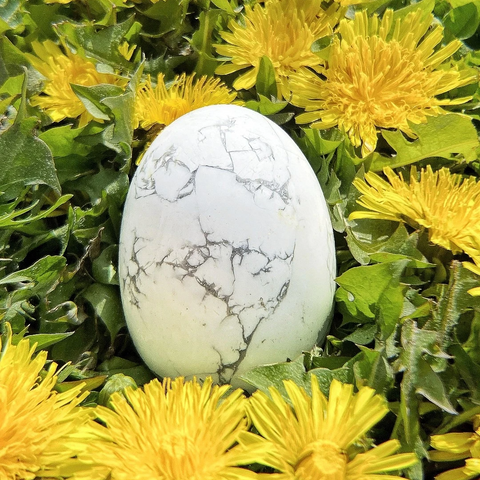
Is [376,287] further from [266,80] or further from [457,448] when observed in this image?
[266,80]

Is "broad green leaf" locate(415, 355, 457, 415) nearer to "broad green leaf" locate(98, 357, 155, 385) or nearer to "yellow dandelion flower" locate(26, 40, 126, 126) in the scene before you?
"broad green leaf" locate(98, 357, 155, 385)

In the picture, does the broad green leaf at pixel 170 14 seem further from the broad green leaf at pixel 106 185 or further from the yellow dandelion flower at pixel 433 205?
the yellow dandelion flower at pixel 433 205

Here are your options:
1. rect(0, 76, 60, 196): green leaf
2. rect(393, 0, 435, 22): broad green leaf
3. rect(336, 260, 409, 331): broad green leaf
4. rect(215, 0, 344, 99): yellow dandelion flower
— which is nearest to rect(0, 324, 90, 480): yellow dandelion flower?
rect(0, 76, 60, 196): green leaf

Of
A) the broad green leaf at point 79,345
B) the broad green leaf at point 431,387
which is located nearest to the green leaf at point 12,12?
the broad green leaf at point 79,345

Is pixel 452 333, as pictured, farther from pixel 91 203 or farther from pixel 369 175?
pixel 91 203

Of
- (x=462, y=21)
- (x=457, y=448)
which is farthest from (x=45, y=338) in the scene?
(x=462, y=21)

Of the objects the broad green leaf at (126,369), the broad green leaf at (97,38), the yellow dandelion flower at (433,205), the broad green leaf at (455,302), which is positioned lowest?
the broad green leaf at (126,369)
